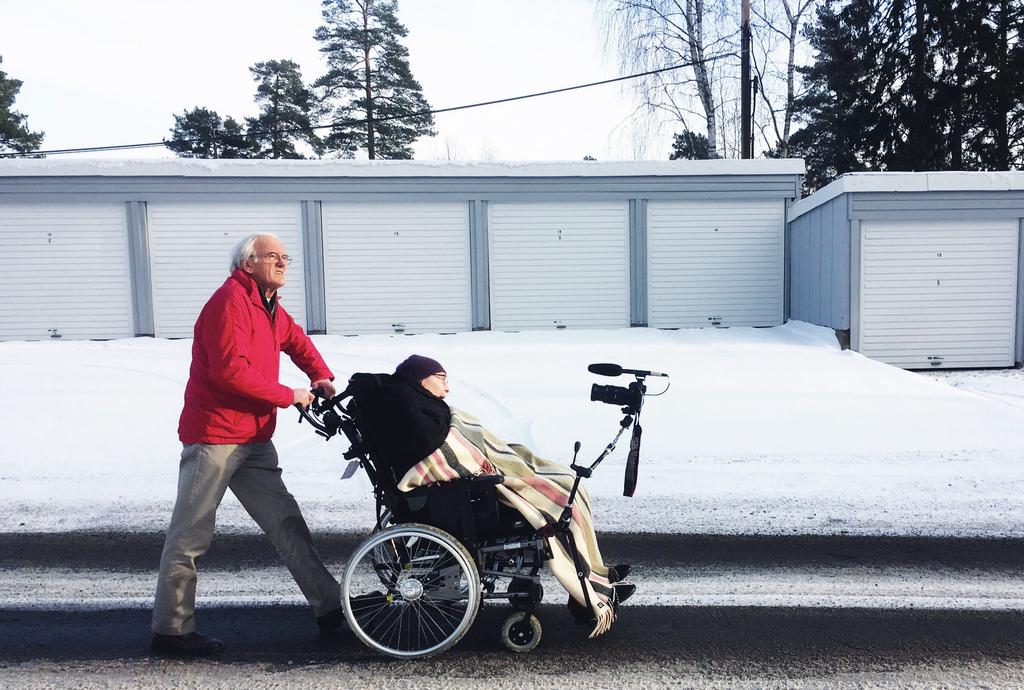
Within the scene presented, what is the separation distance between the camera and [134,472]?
707 centimetres

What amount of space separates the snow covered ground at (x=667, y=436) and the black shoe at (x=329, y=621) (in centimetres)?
176

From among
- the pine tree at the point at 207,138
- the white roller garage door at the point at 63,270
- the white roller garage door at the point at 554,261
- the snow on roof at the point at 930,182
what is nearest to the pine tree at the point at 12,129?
the pine tree at the point at 207,138

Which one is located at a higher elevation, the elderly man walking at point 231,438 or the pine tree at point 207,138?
the pine tree at point 207,138

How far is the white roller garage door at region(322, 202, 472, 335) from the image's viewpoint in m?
15.7

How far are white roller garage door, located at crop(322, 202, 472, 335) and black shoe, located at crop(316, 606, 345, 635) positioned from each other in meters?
12.4

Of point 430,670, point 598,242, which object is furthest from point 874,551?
point 598,242

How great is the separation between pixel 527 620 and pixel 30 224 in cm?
1599

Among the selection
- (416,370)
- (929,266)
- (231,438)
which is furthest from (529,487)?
Answer: (929,266)

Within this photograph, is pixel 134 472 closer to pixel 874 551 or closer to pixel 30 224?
pixel 874 551

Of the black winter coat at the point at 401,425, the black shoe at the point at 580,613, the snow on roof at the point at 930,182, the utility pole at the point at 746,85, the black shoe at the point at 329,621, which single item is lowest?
the black shoe at the point at 329,621

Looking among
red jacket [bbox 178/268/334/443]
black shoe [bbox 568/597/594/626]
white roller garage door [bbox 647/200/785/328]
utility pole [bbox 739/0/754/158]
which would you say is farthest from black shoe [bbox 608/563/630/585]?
utility pole [bbox 739/0/754/158]

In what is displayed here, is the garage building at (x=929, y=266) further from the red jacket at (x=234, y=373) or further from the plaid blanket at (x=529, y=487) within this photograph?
the red jacket at (x=234, y=373)

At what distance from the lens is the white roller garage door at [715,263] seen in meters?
16.1

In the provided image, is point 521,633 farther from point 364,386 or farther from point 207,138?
point 207,138
